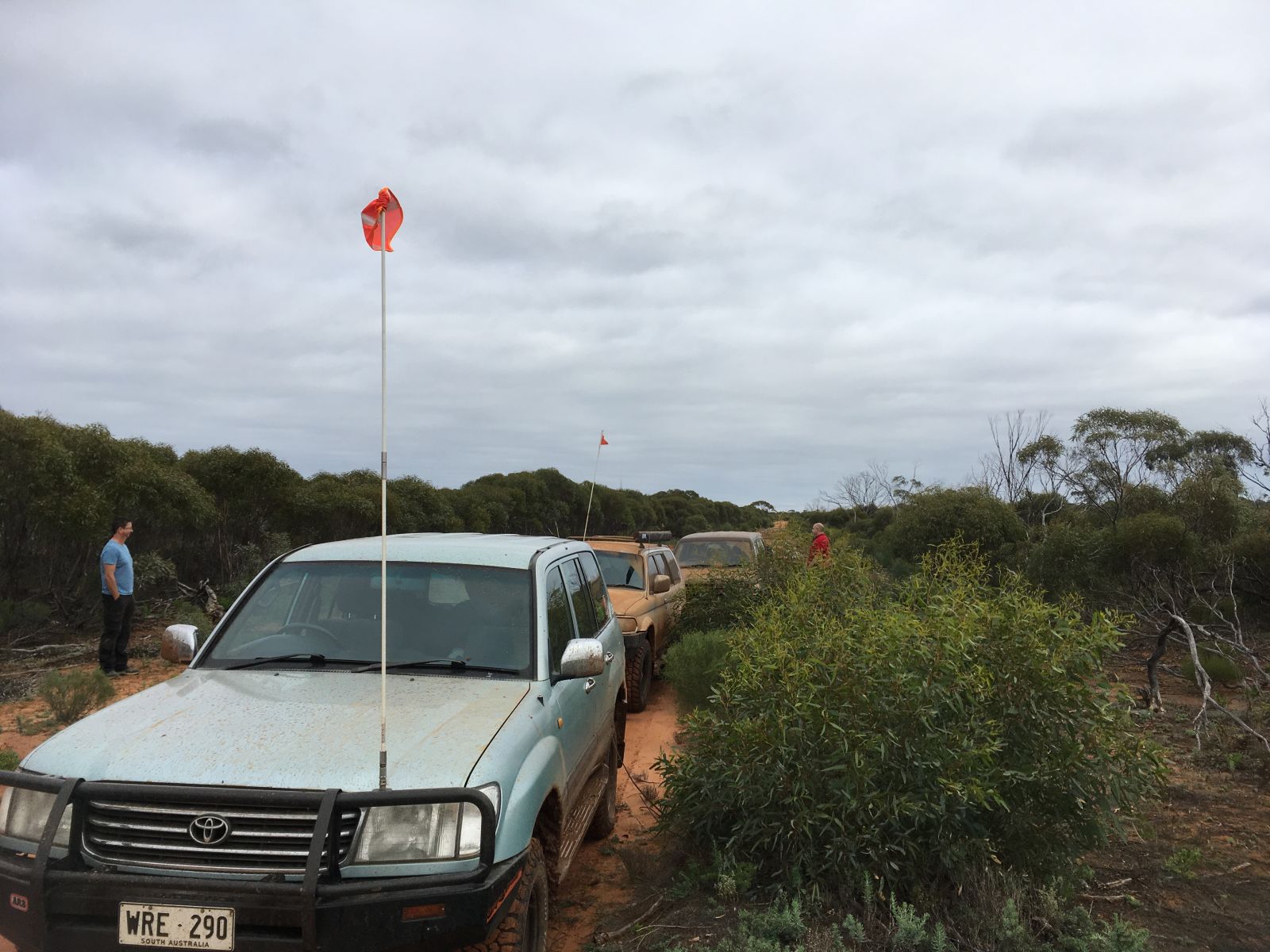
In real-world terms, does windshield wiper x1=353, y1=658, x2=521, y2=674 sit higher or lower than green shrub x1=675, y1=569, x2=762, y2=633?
higher

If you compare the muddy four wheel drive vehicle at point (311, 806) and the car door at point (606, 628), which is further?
the car door at point (606, 628)

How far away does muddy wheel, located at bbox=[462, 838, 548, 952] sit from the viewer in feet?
9.99

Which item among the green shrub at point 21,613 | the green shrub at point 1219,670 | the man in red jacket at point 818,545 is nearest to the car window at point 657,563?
the man in red jacket at point 818,545

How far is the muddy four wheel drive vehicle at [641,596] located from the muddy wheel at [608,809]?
296cm

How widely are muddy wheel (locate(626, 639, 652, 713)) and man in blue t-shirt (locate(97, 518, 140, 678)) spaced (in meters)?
5.81

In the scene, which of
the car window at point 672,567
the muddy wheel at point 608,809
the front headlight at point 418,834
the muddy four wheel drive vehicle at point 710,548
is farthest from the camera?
the muddy four wheel drive vehicle at point 710,548

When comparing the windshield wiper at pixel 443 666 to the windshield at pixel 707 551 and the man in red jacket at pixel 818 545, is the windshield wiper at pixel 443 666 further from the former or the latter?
the windshield at pixel 707 551

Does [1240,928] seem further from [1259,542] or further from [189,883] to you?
[1259,542]

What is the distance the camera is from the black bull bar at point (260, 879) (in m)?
2.76

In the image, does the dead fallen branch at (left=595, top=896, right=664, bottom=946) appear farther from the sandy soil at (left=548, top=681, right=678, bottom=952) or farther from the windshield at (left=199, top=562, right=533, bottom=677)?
the windshield at (left=199, top=562, right=533, bottom=677)

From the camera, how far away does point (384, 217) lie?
3.70 meters

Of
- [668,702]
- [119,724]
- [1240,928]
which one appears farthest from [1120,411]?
[119,724]

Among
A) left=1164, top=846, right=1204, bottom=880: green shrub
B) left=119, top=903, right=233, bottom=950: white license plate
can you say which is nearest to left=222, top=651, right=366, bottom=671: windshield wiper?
left=119, top=903, right=233, bottom=950: white license plate

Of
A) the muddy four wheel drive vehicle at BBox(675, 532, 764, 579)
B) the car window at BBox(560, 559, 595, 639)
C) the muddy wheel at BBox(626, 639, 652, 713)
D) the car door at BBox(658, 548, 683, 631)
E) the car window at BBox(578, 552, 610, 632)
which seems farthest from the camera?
the muddy four wheel drive vehicle at BBox(675, 532, 764, 579)
